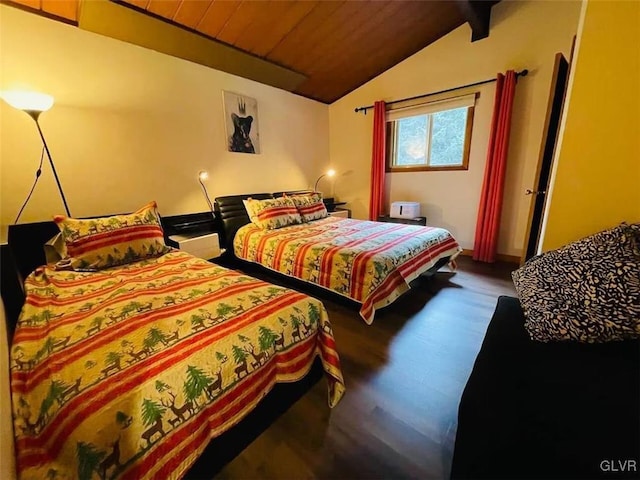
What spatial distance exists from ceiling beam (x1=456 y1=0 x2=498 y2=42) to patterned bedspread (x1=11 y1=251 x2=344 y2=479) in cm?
346

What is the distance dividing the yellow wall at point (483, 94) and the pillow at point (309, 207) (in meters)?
1.30

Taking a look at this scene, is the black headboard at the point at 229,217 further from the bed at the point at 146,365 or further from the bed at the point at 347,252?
the bed at the point at 146,365

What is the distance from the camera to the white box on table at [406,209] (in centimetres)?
384

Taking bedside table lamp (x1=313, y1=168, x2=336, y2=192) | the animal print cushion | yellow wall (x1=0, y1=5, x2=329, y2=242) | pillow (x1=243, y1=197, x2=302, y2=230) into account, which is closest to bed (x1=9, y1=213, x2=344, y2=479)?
the animal print cushion

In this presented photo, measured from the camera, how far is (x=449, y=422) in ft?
4.15

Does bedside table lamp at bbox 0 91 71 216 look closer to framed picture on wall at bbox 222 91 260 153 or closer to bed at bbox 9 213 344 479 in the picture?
bed at bbox 9 213 344 479

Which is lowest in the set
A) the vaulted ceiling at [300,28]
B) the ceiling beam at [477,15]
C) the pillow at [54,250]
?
the pillow at [54,250]

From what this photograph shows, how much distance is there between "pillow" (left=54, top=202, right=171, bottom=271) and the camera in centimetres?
179

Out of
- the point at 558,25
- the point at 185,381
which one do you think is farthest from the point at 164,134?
the point at 558,25

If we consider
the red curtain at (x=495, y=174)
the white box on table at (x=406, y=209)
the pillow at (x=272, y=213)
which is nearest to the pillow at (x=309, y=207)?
the pillow at (x=272, y=213)

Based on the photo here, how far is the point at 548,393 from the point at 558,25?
153 inches

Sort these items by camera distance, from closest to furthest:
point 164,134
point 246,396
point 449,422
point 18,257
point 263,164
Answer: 1. point 246,396
2. point 449,422
3. point 18,257
4. point 164,134
5. point 263,164

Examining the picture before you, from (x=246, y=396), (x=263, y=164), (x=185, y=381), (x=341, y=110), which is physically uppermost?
(x=341, y=110)

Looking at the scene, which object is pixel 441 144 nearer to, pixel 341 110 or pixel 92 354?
pixel 341 110
